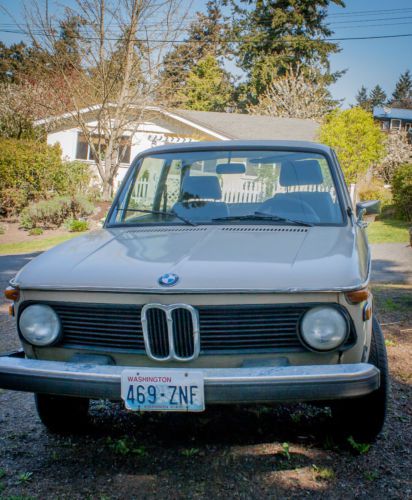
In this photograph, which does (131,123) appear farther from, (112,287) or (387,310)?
(112,287)

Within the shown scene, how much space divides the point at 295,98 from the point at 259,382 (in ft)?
130

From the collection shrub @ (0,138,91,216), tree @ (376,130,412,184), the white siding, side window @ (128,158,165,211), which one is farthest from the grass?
the white siding

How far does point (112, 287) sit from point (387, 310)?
489cm

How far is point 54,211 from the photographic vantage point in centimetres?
1861

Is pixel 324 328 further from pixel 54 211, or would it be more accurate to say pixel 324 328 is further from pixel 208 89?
pixel 208 89

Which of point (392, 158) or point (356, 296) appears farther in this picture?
point (392, 158)

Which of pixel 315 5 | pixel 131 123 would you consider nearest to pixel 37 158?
pixel 131 123

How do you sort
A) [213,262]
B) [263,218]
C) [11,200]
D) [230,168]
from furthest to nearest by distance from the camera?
[11,200], [230,168], [263,218], [213,262]

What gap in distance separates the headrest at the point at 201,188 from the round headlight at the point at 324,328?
61.1 inches

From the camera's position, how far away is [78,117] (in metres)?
22.4

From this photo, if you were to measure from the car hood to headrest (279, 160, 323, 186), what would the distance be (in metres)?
0.59

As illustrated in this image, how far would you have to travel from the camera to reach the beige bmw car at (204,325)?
8.45ft

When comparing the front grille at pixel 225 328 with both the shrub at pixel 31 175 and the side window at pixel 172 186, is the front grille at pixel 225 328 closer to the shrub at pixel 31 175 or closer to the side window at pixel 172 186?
the side window at pixel 172 186

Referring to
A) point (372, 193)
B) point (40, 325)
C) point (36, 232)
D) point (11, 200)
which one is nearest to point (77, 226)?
point (36, 232)
